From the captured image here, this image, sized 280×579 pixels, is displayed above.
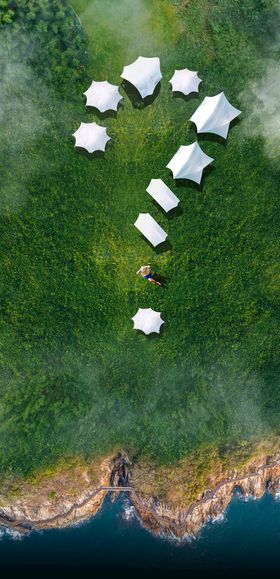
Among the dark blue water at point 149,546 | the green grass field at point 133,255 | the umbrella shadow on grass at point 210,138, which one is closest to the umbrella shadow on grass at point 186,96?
the green grass field at point 133,255

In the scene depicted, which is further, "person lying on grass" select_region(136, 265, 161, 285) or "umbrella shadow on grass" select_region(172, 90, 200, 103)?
"person lying on grass" select_region(136, 265, 161, 285)

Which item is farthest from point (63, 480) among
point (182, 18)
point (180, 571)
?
point (182, 18)

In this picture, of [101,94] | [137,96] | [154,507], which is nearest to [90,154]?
[101,94]

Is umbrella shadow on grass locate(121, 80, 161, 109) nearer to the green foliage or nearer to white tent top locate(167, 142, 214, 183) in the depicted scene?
the green foliage

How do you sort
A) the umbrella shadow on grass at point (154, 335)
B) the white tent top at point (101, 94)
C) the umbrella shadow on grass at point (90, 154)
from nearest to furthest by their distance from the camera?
the white tent top at point (101, 94) < the umbrella shadow on grass at point (90, 154) < the umbrella shadow on grass at point (154, 335)

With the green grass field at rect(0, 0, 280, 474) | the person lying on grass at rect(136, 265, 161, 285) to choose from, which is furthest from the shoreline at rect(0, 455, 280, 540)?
the person lying on grass at rect(136, 265, 161, 285)

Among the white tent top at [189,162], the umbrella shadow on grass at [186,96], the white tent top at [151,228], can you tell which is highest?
the umbrella shadow on grass at [186,96]

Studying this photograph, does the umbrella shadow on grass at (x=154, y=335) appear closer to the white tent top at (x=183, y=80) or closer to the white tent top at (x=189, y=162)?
the white tent top at (x=189, y=162)
